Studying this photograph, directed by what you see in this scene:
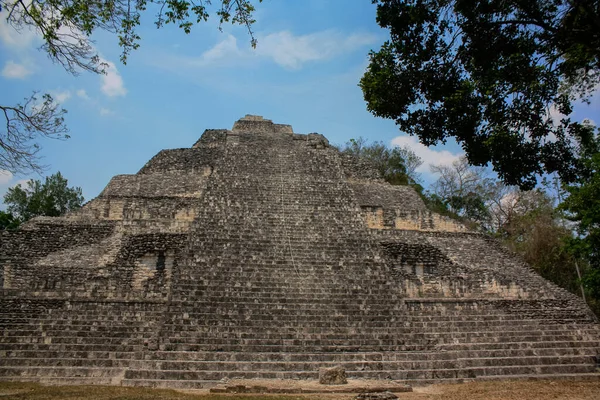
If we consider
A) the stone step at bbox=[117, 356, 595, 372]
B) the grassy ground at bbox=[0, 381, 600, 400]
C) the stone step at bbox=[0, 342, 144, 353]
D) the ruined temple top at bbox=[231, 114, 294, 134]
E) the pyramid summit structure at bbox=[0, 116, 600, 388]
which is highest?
the ruined temple top at bbox=[231, 114, 294, 134]

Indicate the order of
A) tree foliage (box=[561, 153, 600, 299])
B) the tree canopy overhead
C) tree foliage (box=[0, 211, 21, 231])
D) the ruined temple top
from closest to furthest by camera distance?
the tree canopy overhead, tree foliage (box=[561, 153, 600, 299]), the ruined temple top, tree foliage (box=[0, 211, 21, 231])

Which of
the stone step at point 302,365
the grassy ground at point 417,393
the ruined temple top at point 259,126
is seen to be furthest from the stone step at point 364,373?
the ruined temple top at point 259,126

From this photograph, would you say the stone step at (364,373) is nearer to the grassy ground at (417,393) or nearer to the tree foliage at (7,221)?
the grassy ground at (417,393)

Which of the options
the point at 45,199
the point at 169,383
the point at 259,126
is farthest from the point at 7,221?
the point at 169,383

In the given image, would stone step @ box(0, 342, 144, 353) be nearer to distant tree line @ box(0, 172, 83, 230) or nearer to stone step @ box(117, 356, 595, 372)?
stone step @ box(117, 356, 595, 372)

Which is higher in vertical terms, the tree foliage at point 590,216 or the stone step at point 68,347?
the tree foliage at point 590,216

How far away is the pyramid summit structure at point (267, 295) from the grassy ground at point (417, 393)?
50 cm

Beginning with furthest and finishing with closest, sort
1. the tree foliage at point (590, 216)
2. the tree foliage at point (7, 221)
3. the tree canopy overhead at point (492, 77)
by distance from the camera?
1. the tree foliage at point (7, 221)
2. the tree foliage at point (590, 216)
3. the tree canopy overhead at point (492, 77)

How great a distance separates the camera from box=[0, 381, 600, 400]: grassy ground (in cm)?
588

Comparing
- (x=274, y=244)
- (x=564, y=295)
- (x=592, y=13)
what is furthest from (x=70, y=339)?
(x=564, y=295)

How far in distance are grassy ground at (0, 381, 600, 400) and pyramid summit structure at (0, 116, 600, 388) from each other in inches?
19.6

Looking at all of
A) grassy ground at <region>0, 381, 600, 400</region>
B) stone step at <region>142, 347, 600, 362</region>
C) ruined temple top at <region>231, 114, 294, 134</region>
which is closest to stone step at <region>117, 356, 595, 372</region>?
stone step at <region>142, 347, 600, 362</region>

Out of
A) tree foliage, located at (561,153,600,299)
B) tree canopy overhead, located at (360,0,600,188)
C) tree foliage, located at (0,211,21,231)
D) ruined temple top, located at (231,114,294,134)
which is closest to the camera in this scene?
tree canopy overhead, located at (360,0,600,188)

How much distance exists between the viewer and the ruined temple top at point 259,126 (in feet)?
65.2
